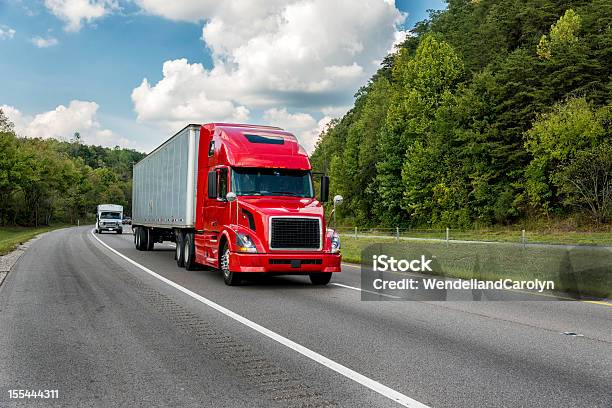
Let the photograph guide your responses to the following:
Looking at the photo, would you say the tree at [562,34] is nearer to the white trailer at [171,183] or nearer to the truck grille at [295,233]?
the white trailer at [171,183]

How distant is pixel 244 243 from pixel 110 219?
46.4m

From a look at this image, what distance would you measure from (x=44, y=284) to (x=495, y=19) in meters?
60.4

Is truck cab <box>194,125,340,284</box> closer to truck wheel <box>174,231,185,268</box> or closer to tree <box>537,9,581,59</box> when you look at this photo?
truck wheel <box>174,231,185,268</box>

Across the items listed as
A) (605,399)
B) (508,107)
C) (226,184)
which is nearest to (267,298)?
(226,184)

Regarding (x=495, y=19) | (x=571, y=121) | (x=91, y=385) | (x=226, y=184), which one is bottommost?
(x=91, y=385)

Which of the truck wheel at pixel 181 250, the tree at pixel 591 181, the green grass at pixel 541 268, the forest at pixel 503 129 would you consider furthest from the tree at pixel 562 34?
the truck wheel at pixel 181 250

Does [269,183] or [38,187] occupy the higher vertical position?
[38,187]

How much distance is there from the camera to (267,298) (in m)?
11.5

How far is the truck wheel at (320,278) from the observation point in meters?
13.8

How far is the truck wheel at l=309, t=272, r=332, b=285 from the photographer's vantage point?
45.2ft

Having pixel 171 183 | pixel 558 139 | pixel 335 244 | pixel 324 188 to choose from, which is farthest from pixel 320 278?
pixel 558 139

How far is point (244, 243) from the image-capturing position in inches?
496

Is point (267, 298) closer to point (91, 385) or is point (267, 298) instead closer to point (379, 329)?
point (379, 329)

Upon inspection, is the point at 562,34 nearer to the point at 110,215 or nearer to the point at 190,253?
the point at 110,215
